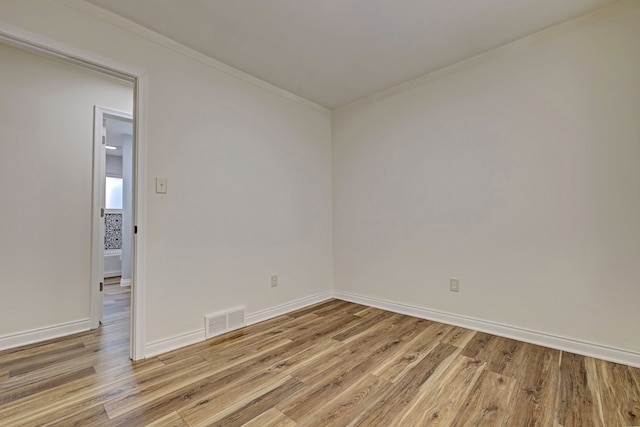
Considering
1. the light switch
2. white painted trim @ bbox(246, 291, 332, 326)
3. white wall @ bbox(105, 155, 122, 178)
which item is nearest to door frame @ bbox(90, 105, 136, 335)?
the light switch

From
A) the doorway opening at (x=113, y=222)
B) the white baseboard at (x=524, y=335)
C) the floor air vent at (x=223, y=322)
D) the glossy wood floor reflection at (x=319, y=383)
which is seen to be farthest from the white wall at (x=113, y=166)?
the white baseboard at (x=524, y=335)

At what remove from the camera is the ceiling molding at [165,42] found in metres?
1.87

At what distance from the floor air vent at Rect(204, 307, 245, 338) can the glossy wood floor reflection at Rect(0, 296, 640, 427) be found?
0.26 ft

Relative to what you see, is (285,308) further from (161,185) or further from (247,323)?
(161,185)

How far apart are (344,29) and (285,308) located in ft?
8.66

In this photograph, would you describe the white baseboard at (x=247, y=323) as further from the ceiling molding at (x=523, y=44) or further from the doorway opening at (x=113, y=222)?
the ceiling molding at (x=523, y=44)

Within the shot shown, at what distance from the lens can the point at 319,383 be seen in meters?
1.76

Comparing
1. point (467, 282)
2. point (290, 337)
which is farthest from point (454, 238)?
point (290, 337)

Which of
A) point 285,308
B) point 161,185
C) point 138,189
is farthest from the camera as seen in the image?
point 285,308

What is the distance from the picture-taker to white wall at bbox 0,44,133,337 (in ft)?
7.67

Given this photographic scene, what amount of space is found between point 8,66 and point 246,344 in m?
3.01

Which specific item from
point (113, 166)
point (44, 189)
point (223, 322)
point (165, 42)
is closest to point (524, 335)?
point (223, 322)

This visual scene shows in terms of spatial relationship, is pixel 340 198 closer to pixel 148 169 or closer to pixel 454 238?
pixel 454 238

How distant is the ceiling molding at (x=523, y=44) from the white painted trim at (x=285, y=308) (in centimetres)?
243
